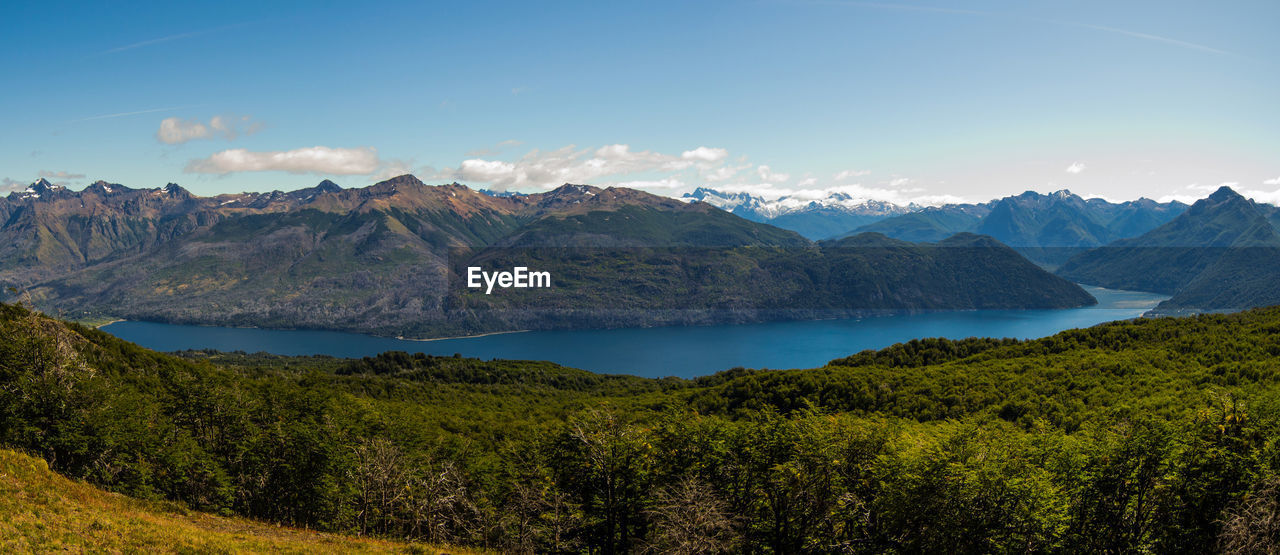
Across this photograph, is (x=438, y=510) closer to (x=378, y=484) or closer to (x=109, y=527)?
(x=378, y=484)

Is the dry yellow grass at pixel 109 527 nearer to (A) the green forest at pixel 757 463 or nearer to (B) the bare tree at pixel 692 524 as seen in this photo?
(A) the green forest at pixel 757 463

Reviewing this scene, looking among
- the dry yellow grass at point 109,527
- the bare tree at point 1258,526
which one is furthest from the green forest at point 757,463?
the dry yellow grass at point 109,527

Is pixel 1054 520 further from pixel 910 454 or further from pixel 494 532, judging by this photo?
pixel 494 532

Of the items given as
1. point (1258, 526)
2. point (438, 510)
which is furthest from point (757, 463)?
point (438, 510)

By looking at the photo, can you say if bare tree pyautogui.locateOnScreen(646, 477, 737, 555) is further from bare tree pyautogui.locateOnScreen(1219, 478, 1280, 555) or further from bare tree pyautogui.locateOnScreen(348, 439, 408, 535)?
bare tree pyautogui.locateOnScreen(1219, 478, 1280, 555)

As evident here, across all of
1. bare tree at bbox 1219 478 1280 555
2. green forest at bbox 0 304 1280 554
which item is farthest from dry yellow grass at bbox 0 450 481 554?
bare tree at bbox 1219 478 1280 555

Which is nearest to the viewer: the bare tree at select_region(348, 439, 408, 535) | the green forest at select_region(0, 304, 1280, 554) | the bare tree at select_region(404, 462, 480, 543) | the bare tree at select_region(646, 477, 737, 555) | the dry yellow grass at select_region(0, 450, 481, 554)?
the dry yellow grass at select_region(0, 450, 481, 554)
